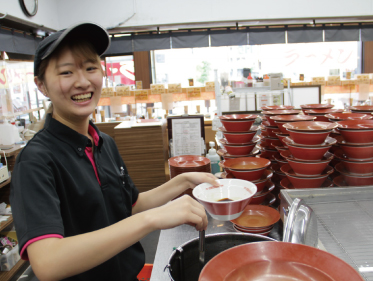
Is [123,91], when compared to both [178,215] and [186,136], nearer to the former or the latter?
[186,136]

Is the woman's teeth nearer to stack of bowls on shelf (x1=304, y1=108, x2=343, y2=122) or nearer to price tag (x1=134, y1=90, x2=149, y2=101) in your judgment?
stack of bowls on shelf (x1=304, y1=108, x2=343, y2=122)

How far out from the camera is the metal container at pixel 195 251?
1.05 metres

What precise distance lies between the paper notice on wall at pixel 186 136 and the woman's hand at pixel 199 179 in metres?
1.22

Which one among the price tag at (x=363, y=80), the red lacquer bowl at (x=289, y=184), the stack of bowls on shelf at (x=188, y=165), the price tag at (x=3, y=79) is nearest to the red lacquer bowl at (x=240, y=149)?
the stack of bowls on shelf at (x=188, y=165)

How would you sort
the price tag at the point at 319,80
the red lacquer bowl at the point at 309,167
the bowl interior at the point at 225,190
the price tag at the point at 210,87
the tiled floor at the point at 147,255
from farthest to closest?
the price tag at the point at 319,80, the price tag at the point at 210,87, the tiled floor at the point at 147,255, the red lacquer bowl at the point at 309,167, the bowl interior at the point at 225,190

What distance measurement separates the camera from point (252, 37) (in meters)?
7.52

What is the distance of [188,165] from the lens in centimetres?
170

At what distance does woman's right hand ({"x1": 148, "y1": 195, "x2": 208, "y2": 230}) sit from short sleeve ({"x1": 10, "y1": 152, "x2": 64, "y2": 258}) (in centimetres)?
27

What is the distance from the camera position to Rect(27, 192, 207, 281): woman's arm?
0.77m

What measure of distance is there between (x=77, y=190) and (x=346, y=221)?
990mm

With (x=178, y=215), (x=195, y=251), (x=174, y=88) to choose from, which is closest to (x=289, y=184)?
(x=195, y=251)

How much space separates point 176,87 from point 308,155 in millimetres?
5067

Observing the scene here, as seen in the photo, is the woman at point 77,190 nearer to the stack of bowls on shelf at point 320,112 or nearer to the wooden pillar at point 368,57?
the stack of bowls on shelf at point 320,112

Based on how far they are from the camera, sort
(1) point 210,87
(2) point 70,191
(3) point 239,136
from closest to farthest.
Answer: (2) point 70,191 → (3) point 239,136 → (1) point 210,87
